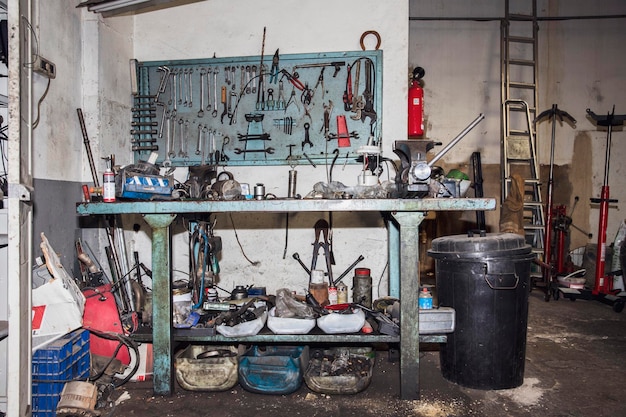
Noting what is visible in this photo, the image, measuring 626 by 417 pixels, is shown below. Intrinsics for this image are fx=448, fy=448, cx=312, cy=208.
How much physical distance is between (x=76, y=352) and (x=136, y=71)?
233 centimetres

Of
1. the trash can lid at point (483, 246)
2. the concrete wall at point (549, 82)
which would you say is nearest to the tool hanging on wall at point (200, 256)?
the trash can lid at point (483, 246)

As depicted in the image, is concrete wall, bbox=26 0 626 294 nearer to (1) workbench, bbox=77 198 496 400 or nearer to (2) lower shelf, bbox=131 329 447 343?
(1) workbench, bbox=77 198 496 400

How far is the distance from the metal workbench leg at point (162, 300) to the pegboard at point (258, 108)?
4.19ft

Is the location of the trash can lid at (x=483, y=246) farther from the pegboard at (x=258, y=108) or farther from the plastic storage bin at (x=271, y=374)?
the pegboard at (x=258, y=108)

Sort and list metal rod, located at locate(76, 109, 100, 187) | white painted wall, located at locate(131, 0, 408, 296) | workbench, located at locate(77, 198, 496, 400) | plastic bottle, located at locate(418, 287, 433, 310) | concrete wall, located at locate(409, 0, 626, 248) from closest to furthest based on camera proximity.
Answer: workbench, located at locate(77, 198, 496, 400) → plastic bottle, located at locate(418, 287, 433, 310) → metal rod, located at locate(76, 109, 100, 187) → white painted wall, located at locate(131, 0, 408, 296) → concrete wall, located at locate(409, 0, 626, 248)

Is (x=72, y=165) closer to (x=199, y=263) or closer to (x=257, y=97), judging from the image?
(x=199, y=263)

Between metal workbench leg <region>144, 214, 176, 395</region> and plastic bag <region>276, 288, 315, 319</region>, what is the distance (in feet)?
2.07

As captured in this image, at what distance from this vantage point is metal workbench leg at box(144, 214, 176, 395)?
2.51m

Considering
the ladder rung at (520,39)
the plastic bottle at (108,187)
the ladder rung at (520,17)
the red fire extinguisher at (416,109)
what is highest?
the ladder rung at (520,17)

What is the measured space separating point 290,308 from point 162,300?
2.41 ft

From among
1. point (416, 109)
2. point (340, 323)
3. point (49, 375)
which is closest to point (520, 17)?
point (416, 109)

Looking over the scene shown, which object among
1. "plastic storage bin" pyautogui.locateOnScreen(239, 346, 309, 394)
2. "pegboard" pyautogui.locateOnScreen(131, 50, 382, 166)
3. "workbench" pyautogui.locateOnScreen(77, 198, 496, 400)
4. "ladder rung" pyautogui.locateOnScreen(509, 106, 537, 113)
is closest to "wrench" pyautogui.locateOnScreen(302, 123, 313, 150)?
"pegboard" pyautogui.locateOnScreen(131, 50, 382, 166)

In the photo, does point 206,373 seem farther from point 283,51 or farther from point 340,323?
point 283,51

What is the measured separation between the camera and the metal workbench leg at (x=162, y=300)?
8.23 ft
